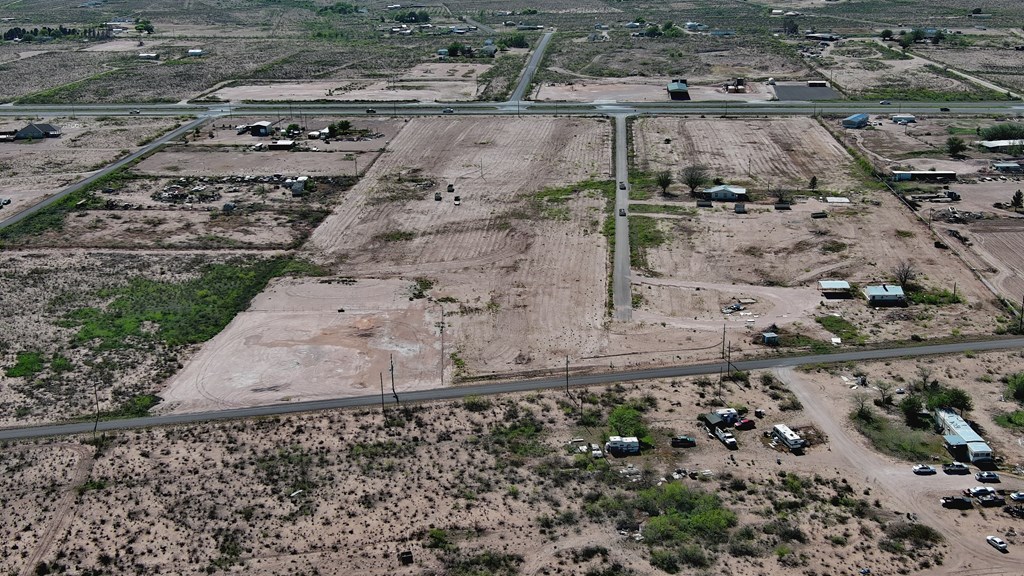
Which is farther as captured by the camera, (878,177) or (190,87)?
(190,87)

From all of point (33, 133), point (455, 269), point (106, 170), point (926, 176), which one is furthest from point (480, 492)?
point (33, 133)

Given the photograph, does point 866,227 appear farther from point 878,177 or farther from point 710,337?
point 710,337

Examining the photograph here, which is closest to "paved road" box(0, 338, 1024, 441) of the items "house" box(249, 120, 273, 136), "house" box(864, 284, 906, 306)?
"house" box(864, 284, 906, 306)

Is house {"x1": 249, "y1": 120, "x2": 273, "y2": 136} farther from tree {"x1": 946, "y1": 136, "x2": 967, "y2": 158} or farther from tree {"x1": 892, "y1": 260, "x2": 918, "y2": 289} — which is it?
tree {"x1": 946, "y1": 136, "x2": 967, "y2": 158}

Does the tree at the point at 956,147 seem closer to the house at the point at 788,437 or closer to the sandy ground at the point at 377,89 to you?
the house at the point at 788,437

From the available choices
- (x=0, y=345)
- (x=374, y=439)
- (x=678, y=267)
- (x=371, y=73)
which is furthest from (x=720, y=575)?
(x=371, y=73)

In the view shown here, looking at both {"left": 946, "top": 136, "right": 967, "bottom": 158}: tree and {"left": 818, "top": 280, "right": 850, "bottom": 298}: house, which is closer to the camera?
{"left": 818, "top": 280, "right": 850, "bottom": 298}: house
